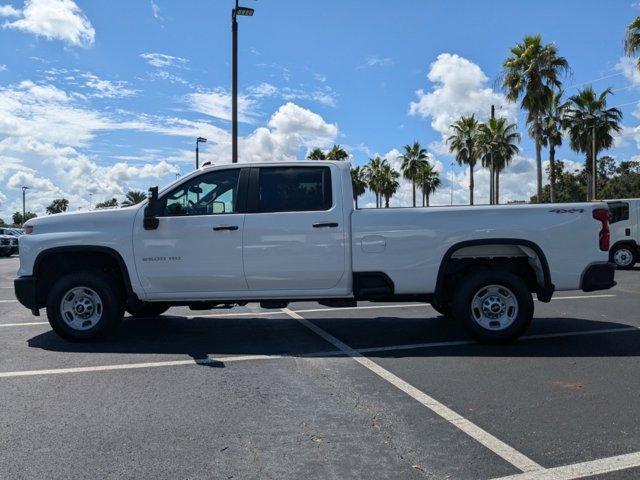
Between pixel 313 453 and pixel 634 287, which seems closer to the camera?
pixel 313 453

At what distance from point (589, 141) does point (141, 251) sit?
38251mm

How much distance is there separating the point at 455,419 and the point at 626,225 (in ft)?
45.7

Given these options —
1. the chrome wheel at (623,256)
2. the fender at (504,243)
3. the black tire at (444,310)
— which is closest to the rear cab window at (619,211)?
the chrome wheel at (623,256)

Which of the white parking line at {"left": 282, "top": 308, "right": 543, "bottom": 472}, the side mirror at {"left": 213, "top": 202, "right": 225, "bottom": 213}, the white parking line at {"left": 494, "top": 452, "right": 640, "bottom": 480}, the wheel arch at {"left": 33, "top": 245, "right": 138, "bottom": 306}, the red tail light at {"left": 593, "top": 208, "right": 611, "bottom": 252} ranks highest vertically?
the side mirror at {"left": 213, "top": 202, "right": 225, "bottom": 213}

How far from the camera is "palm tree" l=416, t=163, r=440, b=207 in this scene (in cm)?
6231

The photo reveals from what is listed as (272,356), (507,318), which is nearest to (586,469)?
(507,318)

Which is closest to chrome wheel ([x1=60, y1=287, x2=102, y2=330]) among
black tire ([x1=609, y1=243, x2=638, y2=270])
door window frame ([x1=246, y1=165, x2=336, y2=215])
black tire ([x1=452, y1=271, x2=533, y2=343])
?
door window frame ([x1=246, y1=165, x2=336, y2=215])

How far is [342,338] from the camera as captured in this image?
22.2 ft

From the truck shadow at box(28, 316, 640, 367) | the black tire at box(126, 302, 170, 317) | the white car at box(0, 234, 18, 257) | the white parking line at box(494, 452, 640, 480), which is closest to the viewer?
the white parking line at box(494, 452, 640, 480)

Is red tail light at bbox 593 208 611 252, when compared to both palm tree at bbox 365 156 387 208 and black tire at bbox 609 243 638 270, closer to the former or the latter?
black tire at bbox 609 243 638 270

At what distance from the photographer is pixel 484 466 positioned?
3230mm

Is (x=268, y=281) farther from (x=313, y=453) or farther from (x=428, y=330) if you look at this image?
(x=313, y=453)

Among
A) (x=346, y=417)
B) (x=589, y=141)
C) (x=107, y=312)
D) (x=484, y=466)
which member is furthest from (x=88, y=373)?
(x=589, y=141)

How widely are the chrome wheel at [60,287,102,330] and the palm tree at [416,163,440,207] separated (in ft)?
189
